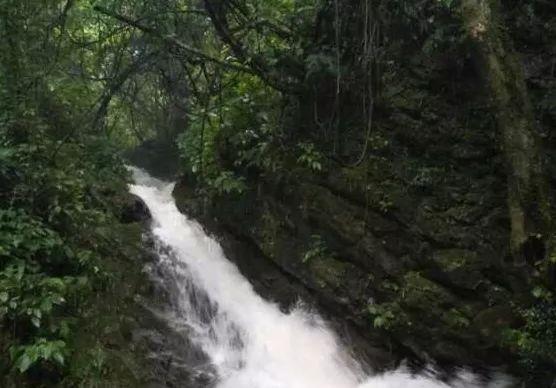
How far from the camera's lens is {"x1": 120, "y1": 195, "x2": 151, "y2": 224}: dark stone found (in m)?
8.67

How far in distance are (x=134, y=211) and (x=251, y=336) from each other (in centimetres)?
330

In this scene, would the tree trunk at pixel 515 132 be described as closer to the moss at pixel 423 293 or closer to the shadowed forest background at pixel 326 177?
the shadowed forest background at pixel 326 177

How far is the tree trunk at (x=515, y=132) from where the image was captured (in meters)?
4.86

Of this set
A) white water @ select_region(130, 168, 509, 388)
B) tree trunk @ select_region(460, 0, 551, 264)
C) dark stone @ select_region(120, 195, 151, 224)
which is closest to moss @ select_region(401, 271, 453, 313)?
white water @ select_region(130, 168, 509, 388)

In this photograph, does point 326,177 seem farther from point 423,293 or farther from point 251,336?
point 251,336

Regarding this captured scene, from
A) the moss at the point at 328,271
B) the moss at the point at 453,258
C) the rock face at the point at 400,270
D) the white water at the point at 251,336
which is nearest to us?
the rock face at the point at 400,270

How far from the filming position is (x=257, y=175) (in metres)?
8.16

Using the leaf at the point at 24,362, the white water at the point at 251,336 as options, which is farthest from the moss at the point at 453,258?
the leaf at the point at 24,362

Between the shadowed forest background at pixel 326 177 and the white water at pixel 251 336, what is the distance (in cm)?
26

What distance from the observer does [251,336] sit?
6.79 metres

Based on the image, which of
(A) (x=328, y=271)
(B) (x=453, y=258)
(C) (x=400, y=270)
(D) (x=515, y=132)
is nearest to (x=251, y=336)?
(A) (x=328, y=271)

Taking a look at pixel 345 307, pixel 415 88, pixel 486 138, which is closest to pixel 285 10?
pixel 415 88

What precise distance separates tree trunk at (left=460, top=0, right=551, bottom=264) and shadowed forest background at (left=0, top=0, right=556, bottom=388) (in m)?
0.01

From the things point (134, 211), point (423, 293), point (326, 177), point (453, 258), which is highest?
point (326, 177)
